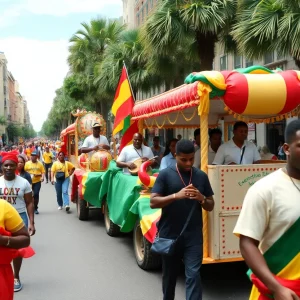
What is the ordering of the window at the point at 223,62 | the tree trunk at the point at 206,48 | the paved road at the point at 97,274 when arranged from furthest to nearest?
the window at the point at 223,62 → the tree trunk at the point at 206,48 → the paved road at the point at 97,274

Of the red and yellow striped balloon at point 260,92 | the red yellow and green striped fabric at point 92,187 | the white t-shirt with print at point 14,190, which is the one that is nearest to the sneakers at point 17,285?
the white t-shirt with print at point 14,190

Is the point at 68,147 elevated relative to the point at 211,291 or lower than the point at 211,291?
elevated

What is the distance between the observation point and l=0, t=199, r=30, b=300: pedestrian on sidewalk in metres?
3.03

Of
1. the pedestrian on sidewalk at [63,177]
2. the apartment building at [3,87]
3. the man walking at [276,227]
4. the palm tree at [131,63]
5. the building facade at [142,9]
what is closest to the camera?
the man walking at [276,227]

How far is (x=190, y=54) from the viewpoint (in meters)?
17.1

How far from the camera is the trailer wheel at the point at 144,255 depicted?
593 cm

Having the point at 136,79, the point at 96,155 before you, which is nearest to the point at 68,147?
the point at 136,79

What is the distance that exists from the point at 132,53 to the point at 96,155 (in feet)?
43.1

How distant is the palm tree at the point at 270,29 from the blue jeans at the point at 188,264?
790cm

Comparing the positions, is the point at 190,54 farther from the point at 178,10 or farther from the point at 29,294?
the point at 29,294

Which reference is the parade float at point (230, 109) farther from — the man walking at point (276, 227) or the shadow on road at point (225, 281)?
the man walking at point (276, 227)

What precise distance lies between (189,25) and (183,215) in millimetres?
11985

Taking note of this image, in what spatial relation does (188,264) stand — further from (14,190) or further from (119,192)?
→ (119,192)

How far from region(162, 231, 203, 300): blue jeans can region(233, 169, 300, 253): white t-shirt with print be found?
2.01 meters
